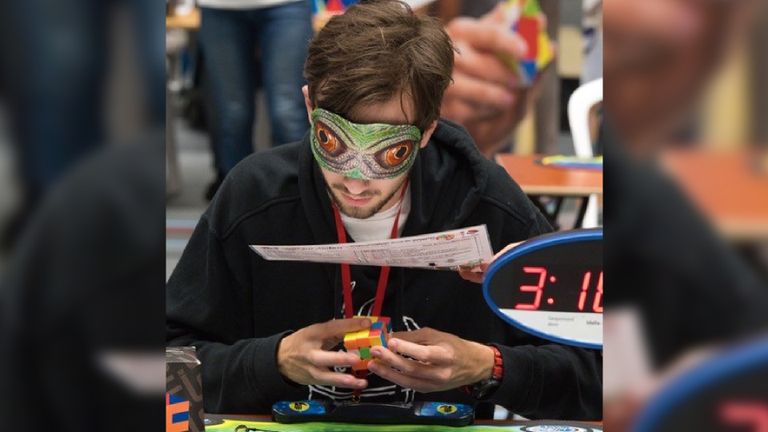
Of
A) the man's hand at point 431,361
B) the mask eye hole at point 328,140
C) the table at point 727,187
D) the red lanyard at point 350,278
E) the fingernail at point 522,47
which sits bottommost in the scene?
the man's hand at point 431,361

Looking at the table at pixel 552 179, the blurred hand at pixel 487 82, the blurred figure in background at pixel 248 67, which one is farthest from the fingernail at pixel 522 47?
the blurred figure in background at pixel 248 67

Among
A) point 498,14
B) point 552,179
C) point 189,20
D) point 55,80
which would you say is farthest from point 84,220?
point 498,14

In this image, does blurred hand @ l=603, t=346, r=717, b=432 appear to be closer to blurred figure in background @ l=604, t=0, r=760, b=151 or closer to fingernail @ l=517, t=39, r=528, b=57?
blurred figure in background @ l=604, t=0, r=760, b=151

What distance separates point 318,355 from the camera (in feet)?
3.78

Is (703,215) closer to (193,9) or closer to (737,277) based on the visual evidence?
(737,277)

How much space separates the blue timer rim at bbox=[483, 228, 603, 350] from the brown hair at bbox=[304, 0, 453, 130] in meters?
0.21

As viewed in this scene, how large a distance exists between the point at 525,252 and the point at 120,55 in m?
0.69

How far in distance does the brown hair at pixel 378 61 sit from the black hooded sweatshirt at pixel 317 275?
13 cm

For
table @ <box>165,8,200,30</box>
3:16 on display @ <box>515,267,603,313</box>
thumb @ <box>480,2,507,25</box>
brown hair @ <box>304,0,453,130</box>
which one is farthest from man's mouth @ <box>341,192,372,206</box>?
thumb @ <box>480,2,507,25</box>

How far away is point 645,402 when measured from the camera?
42 cm

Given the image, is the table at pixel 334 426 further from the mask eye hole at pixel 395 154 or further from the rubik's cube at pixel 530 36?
the rubik's cube at pixel 530 36

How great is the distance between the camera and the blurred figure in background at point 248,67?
149 centimetres

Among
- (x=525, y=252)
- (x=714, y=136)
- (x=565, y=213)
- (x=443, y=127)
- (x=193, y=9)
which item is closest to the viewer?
(x=714, y=136)

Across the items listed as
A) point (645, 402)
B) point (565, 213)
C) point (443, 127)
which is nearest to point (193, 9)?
point (443, 127)
